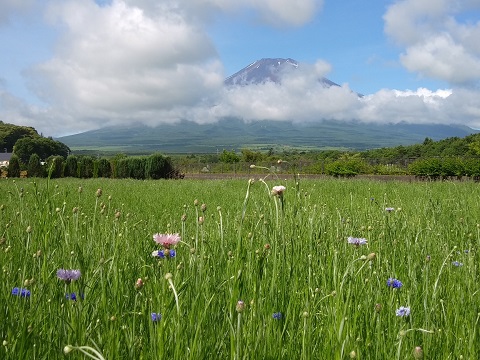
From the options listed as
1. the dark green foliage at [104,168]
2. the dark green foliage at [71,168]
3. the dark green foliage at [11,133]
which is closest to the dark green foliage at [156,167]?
the dark green foliage at [104,168]

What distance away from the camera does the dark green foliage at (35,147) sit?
250 ft

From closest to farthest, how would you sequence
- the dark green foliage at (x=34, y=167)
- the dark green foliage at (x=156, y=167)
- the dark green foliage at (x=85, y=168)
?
the dark green foliage at (x=34, y=167) → the dark green foliage at (x=156, y=167) → the dark green foliage at (x=85, y=168)

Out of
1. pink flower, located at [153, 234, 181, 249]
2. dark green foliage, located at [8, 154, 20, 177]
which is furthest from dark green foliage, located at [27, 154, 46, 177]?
pink flower, located at [153, 234, 181, 249]

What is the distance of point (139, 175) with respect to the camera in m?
24.4

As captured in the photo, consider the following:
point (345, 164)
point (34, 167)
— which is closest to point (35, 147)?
point (34, 167)

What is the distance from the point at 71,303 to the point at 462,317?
155 cm

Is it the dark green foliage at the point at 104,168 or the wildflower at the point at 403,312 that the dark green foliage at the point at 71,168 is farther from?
the wildflower at the point at 403,312

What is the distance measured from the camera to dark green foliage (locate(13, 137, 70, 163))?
76.1 metres

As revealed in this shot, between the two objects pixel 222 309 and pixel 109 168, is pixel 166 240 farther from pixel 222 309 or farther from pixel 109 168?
pixel 109 168

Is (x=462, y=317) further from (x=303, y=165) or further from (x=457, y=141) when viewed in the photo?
(x=457, y=141)

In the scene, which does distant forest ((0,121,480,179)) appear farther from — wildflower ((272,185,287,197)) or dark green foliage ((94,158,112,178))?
wildflower ((272,185,287,197))

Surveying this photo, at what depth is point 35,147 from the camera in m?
77.8

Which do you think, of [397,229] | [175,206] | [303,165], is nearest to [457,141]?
[303,165]

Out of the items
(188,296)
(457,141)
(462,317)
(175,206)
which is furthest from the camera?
(457,141)
